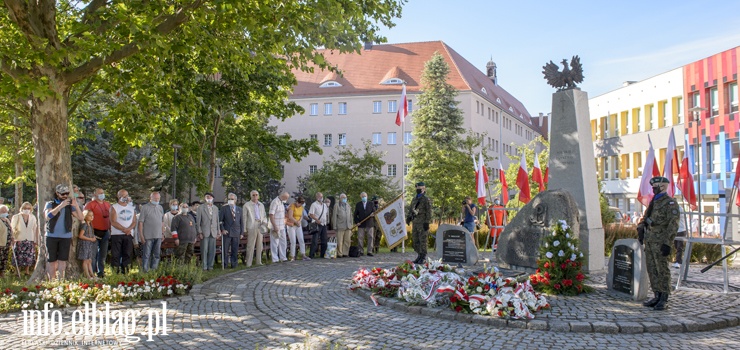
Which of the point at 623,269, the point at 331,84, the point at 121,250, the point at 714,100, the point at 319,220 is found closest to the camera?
the point at 623,269

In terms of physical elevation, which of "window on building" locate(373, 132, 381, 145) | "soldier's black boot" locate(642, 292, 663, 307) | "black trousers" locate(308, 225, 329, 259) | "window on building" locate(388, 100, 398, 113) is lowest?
"soldier's black boot" locate(642, 292, 663, 307)

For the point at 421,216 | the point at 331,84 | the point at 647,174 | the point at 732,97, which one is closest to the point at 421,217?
the point at 421,216

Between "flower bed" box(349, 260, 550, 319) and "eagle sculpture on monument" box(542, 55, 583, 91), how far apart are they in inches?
206

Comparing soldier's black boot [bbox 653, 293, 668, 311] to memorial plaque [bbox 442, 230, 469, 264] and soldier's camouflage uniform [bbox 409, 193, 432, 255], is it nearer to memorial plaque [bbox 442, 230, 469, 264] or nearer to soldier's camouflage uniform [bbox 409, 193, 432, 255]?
memorial plaque [bbox 442, 230, 469, 264]

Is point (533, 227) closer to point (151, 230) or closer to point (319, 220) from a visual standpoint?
point (319, 220)

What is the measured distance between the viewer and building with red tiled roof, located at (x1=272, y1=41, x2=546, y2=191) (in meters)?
65.4

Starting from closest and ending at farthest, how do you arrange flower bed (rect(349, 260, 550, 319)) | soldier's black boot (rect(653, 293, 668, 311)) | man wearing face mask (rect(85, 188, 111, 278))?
flower bed (rect(349, 260, 550, 319)), soldier's black boot (rect(653, 293, 668, 311)), man wearing face mask (rect(85, 188, 111, 278))

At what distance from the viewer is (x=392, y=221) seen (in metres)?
16.9

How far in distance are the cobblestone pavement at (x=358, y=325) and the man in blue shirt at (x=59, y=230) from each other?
7.84 feet

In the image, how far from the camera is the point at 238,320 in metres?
8.07

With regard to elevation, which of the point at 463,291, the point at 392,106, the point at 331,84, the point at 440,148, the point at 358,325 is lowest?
the point at 358,325

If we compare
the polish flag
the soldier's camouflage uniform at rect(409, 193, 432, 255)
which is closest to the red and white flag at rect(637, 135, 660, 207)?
the polish flag

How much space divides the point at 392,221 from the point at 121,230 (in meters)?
7.31

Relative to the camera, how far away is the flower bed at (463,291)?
26.5ft
